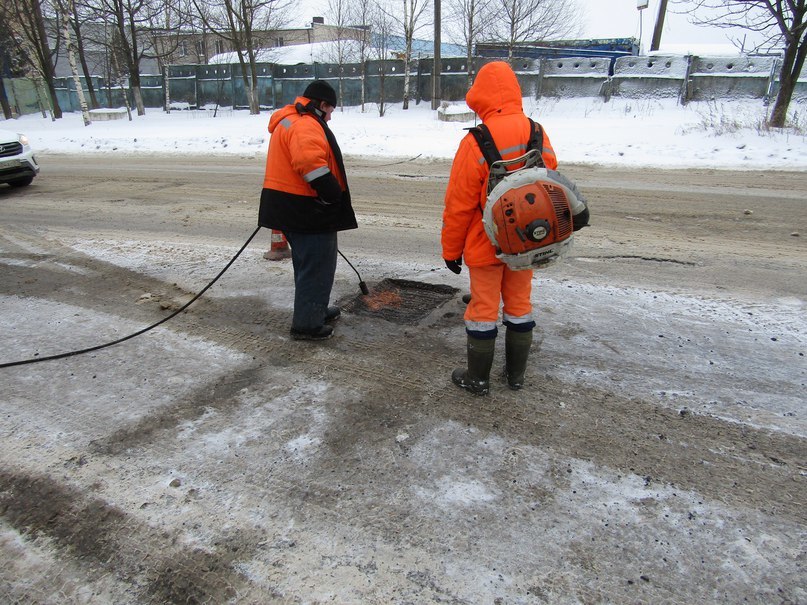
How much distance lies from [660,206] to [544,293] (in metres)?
4.20

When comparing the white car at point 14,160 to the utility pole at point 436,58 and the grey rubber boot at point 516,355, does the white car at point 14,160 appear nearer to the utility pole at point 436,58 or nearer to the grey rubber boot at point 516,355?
the grey rubber boot at point 516,355

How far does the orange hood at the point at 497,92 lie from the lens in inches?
114

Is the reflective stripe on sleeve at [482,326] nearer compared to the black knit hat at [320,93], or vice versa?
the reflective stripe on sleeve at [482,326]

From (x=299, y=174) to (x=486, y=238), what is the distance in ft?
4.63

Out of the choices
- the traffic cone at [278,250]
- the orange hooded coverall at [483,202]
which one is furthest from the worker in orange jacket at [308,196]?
the traffic cone at [278,250]

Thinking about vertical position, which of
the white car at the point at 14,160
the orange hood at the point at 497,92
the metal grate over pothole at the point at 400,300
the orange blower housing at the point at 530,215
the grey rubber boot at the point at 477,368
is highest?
the orange hood at the point at 497,92

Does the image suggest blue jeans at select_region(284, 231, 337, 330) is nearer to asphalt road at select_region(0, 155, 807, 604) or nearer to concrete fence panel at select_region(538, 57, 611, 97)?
asphalt road at select_region(0, 155, 807, 604)

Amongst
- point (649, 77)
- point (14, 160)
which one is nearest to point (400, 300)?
point (14, 160)

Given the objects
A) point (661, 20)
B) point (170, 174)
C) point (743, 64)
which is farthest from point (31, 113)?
point (743, 64)

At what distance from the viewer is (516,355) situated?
328 cm

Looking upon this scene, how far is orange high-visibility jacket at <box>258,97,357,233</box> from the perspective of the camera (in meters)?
3.50

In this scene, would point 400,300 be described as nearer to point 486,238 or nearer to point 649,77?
point 486,238

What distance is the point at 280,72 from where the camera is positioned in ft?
97.0

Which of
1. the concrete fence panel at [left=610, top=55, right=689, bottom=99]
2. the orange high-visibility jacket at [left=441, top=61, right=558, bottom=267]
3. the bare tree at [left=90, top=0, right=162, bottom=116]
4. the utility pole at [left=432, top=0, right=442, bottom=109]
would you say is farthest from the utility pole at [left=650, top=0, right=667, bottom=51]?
the orange high-visibility jacket at [left=441, top=61, right=558, bottom=267]
